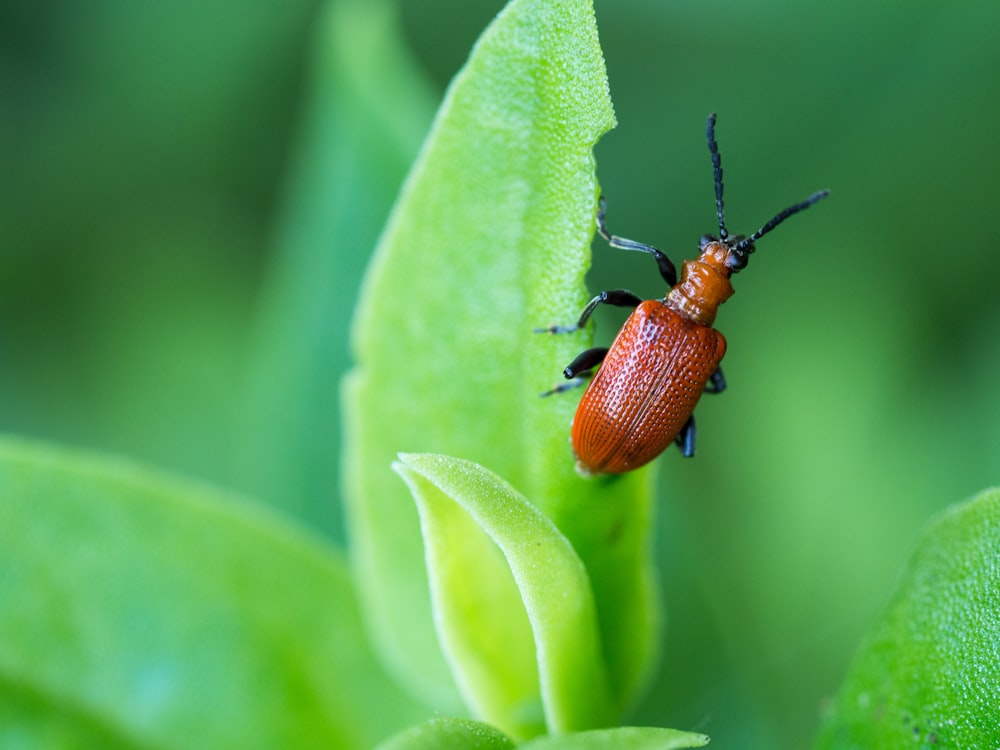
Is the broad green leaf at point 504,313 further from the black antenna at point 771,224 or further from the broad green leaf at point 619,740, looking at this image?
the black antenna at point 771,224

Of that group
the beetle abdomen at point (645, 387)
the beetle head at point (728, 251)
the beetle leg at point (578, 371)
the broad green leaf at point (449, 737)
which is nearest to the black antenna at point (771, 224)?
the beetle head at point (728, 251)

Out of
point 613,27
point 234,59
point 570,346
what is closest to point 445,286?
point 570,346

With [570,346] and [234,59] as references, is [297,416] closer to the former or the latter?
[570,346]

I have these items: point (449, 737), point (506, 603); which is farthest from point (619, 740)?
point (506, 603)

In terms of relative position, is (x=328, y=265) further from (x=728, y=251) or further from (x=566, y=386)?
(x=566, y=386)

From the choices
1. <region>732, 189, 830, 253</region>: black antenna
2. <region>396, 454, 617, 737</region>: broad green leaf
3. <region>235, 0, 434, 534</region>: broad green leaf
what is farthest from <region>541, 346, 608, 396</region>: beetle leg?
<region>235, 0, 434, 534</region>: broad green leaf
